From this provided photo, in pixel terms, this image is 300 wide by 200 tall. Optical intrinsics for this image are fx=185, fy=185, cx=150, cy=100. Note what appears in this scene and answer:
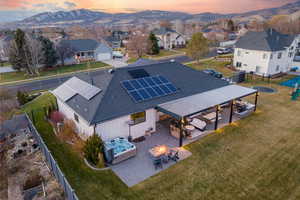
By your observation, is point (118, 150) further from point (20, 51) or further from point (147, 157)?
point (20, 51)

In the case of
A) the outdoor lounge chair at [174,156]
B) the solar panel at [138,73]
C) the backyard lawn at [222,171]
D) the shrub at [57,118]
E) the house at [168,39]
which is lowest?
the backyard lawn at [222,171]

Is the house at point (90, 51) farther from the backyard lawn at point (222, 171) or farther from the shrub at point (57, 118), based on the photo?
the backyard lawn at point (222, 171)

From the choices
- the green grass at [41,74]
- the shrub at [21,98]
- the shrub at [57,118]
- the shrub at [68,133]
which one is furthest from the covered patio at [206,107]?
the green grass at [41,74]

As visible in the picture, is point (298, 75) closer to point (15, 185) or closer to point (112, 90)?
point (112, 90)

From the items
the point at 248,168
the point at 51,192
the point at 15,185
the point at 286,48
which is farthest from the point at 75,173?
the point at 286,48

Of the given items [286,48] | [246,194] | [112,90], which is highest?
[286,48]

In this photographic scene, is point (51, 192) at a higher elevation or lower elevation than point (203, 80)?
lower

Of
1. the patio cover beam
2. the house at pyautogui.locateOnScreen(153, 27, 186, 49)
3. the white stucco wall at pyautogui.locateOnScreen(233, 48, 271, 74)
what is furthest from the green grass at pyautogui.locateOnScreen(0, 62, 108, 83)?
the house at pyautogui.locateOnScreen(153, 27, 186, 49)

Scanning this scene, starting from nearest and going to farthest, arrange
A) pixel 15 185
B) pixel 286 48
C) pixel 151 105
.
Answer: pixel 15 185, pixel 151 105, pixel 286 48
